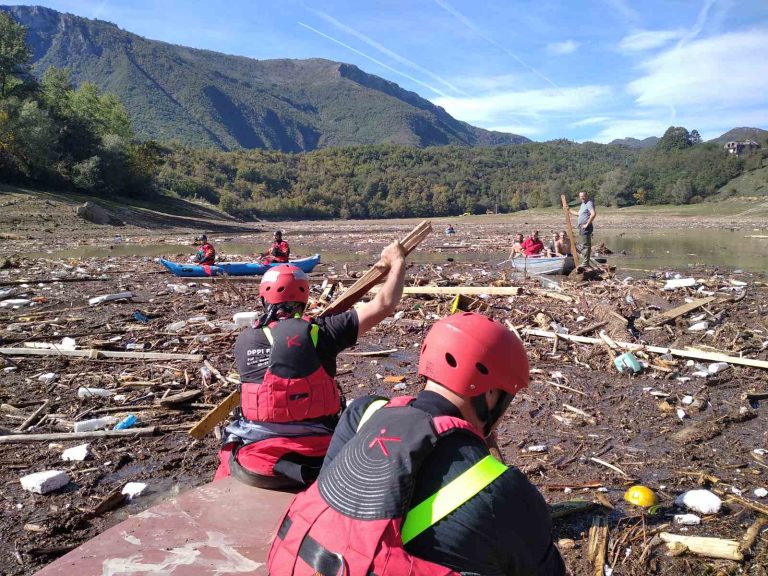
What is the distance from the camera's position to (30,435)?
237 inches

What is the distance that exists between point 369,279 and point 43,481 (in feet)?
11.3

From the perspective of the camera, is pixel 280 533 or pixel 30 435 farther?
pixel 30 435

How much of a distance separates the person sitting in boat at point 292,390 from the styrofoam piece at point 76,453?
240cm

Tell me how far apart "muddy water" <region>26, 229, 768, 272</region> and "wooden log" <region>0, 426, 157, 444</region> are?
17.4 m

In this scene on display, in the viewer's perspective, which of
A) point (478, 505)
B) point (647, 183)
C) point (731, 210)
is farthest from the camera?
point (647, 183)

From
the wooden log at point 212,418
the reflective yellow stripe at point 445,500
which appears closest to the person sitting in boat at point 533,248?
the wooden log at point 212,418

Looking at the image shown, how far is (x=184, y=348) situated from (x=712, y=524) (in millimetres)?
7642

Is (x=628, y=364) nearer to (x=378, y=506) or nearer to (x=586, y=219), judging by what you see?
(x=378, y=506)

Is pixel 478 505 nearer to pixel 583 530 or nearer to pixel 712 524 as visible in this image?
pixel 583 530

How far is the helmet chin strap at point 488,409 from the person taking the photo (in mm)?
2193

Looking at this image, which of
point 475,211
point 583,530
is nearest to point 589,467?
point 583,530

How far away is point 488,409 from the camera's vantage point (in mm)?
2223

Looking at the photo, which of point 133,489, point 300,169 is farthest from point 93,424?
point 300,169

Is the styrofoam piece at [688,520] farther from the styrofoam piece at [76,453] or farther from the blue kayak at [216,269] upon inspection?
the blue kayak at [216,269]
